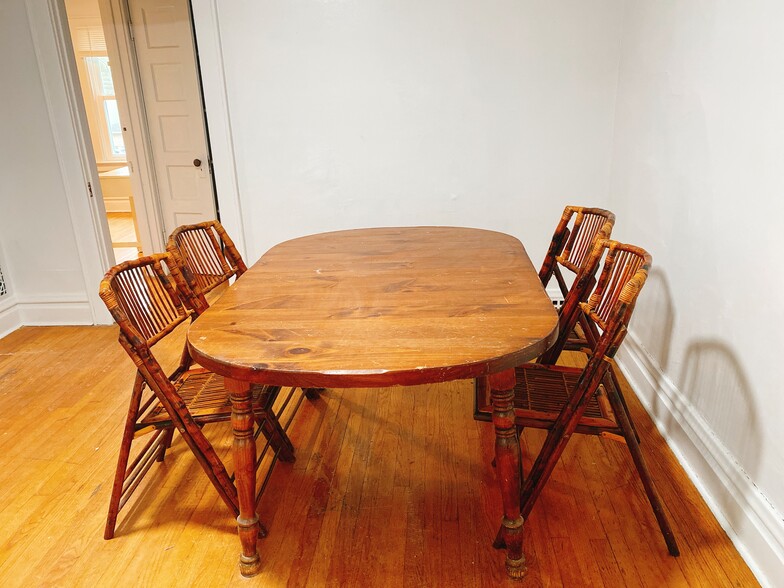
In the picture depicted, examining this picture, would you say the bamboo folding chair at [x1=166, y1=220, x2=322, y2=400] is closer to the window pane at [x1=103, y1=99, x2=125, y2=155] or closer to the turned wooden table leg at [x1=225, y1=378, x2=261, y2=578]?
the turned wooden table leg at [x1=225, y1=378, x2=261, y2=578]

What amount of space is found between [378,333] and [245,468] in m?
0.52

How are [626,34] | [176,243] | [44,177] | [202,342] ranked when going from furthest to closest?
[44,177] → [626,34] → [176,243] → [202,342]

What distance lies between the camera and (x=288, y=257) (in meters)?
2.04

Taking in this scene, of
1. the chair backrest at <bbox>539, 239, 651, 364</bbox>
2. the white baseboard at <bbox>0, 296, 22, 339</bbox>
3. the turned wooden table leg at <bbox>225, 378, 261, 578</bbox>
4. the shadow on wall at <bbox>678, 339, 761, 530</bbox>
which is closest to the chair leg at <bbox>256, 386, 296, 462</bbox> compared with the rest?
the turned wooden table leg at <bbox>225, 378, 261, 578</bbox>

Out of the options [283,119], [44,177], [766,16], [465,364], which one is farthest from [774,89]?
[44,177]

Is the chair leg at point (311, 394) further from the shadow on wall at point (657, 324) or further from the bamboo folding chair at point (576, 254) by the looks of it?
the shadow on wall at point (657, 324)

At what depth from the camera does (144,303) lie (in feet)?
5.06

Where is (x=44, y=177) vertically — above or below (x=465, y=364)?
above

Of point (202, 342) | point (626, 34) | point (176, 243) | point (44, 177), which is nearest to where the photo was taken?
point (202, 342)

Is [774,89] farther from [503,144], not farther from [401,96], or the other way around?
[401,96]

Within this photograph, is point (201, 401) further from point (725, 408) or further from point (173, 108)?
point (173, 108)

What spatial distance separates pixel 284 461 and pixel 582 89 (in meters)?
2.36

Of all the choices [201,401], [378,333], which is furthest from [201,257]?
[378,333]

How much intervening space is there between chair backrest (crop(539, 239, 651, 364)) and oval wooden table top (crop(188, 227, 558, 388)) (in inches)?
5.9
